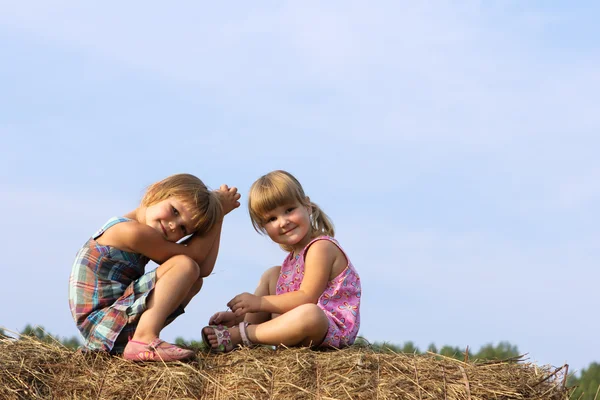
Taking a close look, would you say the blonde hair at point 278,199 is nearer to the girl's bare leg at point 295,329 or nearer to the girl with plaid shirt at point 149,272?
the girl with plaid shirt at point 149,272

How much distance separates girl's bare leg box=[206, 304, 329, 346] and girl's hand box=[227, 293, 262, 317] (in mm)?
247

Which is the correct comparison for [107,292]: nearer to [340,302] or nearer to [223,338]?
[223,338]

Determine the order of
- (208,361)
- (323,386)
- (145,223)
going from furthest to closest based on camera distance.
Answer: (145,223) < (208,361) < (323,386)

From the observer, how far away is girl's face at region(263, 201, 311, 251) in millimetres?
4945

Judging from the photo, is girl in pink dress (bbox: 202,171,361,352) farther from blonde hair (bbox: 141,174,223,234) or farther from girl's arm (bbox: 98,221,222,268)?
girl's arm (bbox: 98,221,222,268)

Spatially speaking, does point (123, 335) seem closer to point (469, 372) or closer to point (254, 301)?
point (254, 301)

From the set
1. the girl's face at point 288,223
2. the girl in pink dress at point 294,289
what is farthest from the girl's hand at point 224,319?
the girl's face at point 288,223

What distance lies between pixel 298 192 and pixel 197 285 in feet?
2.79

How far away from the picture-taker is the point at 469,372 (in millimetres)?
4082

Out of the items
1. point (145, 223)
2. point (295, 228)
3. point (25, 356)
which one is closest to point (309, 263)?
point (295, 228)

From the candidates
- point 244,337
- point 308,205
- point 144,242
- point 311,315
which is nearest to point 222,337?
point 244,337

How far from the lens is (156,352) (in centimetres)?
423

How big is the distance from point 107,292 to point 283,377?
1258mm

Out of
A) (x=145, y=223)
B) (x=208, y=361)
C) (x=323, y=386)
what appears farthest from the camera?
(x=145, y=223)
